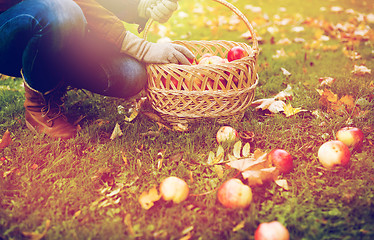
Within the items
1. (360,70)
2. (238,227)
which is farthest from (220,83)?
(360,70)

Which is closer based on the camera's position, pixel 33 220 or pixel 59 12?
pixel 33 220

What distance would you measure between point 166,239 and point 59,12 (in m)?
1.12

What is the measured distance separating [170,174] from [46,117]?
81cm

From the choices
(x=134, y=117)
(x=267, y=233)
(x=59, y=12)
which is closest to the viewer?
(x=267, y=233)

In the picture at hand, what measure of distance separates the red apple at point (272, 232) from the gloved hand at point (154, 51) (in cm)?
96

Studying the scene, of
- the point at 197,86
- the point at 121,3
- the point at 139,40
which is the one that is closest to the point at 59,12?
the point at 139,40

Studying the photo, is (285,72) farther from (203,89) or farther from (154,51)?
(154,51)

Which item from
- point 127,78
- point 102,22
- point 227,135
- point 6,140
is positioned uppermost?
point 102,22

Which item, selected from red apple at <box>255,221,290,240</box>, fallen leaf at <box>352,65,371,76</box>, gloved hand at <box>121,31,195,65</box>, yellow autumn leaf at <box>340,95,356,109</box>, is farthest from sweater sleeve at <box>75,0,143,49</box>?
fallen leaf at <box>352,65,371,76</box>

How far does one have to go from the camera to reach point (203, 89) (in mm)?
1580

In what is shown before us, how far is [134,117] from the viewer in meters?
1.84

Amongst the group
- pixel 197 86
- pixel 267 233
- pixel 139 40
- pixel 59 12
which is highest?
pixel 59 12

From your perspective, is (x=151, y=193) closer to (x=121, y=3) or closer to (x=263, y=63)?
(x=121, y=3)

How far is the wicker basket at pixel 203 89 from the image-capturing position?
156cm
